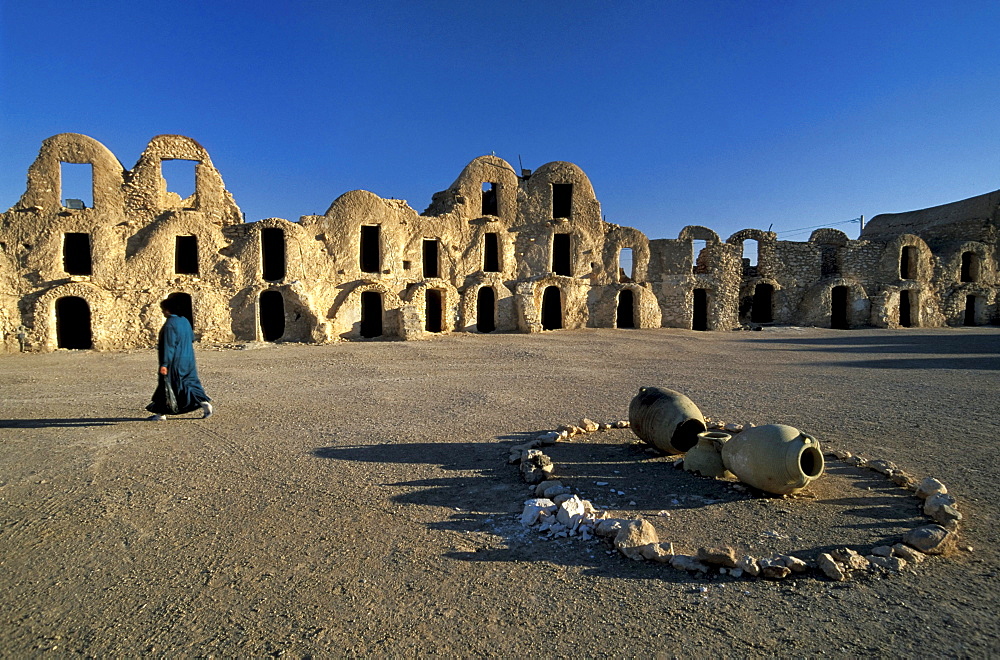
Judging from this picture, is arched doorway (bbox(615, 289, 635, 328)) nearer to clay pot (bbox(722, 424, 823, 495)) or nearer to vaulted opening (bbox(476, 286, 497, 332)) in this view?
vaulted opening (bbox(476, 286, 497, 332))

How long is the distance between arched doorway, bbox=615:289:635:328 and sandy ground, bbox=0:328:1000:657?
1344 centimetres

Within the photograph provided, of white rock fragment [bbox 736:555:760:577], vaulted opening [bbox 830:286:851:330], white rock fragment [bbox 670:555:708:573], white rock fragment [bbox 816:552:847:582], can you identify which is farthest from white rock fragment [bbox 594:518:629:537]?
vaulted opening [bbox 830:286:851:330]

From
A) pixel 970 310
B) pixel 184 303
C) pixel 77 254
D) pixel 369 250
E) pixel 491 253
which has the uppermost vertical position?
pixel 369 250

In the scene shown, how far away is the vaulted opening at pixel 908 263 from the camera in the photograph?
22.4 metres

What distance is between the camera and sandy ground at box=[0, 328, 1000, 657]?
2.51 metres

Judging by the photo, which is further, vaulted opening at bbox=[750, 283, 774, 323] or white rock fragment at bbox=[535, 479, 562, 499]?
vaulted opening at bbox=[750, 283, 774, 323]

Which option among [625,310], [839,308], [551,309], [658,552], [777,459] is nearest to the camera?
[658,552]

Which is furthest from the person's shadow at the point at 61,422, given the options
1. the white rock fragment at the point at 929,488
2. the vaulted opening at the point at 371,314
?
the vaulted opening at the point at 371,314

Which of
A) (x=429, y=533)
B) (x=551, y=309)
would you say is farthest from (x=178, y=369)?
(x=551, y=309)

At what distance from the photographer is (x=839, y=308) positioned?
22688 millimetres

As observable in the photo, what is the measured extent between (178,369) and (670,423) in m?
5.88

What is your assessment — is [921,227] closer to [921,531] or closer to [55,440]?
[921,531]

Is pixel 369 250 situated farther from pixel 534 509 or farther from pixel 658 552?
pixel 658 552

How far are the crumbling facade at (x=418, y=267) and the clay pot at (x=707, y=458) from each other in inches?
513
